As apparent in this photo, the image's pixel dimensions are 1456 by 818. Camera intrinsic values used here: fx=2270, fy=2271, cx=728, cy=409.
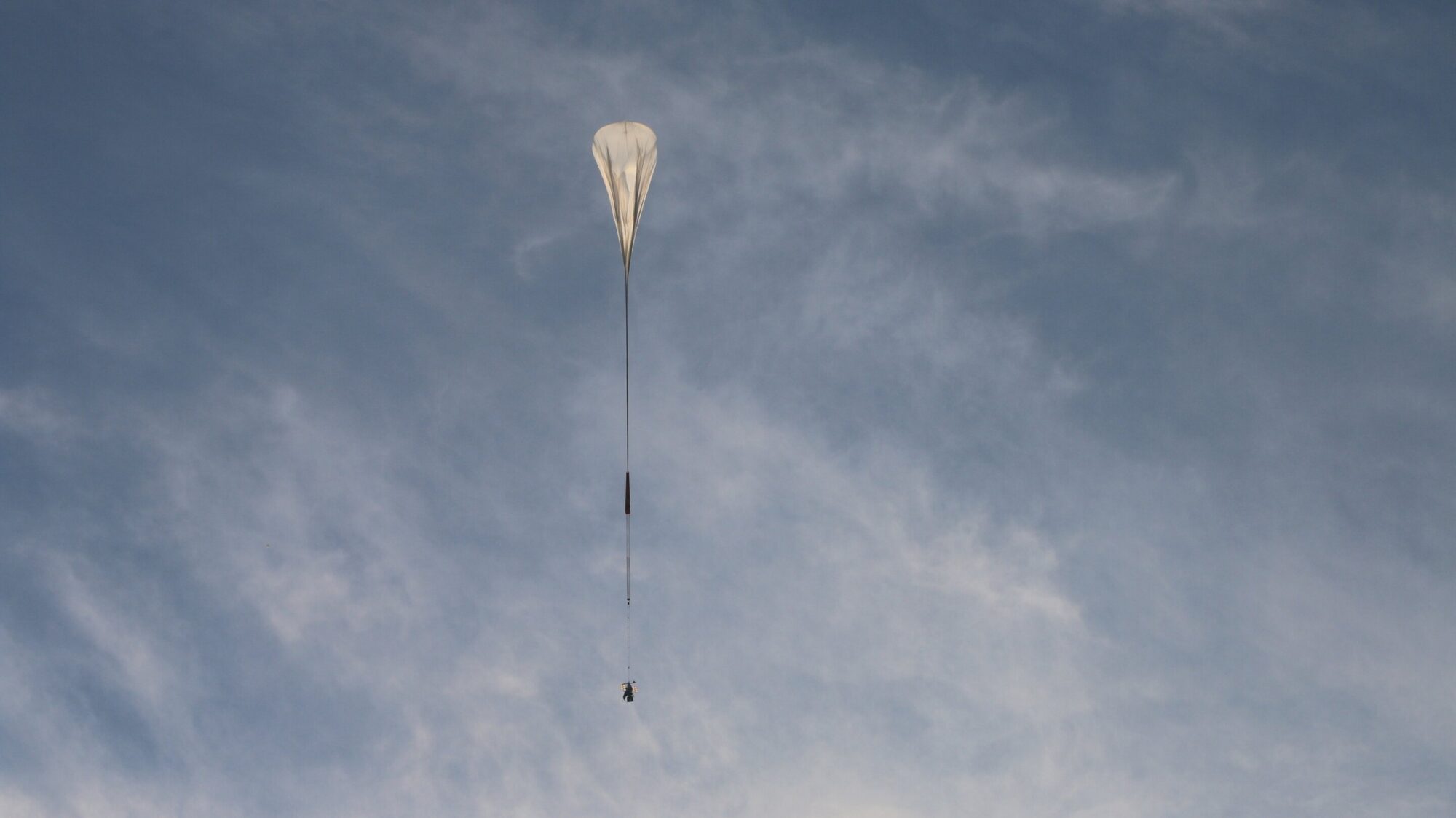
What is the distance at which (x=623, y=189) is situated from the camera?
89062 mm

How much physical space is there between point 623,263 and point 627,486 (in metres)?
8.95

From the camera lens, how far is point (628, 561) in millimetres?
86562

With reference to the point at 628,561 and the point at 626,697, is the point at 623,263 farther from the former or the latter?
the point at 626,697

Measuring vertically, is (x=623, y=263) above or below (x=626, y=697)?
above

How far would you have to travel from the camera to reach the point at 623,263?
87500 mm

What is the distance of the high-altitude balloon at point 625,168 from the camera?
88.9m

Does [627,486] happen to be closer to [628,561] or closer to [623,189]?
[628,561]

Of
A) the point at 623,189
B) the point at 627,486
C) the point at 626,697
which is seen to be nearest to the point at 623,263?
the point at 623,189

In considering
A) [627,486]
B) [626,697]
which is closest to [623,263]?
[627,486]

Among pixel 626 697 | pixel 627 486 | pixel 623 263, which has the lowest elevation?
pixel 626 697

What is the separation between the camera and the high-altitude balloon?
292 feet

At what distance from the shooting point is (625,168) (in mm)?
88875

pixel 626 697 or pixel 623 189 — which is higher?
pixel 623 189

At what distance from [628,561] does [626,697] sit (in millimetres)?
6189
